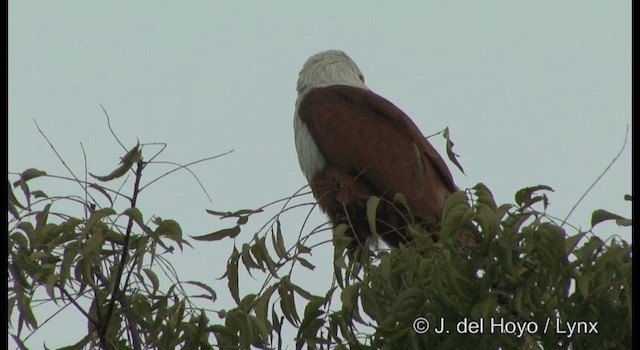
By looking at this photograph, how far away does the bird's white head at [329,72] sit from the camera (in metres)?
6.06

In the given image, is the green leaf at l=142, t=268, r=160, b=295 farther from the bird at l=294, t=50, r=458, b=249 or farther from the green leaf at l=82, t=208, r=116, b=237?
the bird at l=294, t=50, r=458, b=249

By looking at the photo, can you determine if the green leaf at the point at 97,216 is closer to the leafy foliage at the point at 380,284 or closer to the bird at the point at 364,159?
the leafy foliage at the point at 380,284

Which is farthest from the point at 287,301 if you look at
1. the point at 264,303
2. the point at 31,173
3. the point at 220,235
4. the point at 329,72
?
the point at 329,72

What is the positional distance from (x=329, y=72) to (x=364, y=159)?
117 centimetres

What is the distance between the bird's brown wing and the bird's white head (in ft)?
1.41

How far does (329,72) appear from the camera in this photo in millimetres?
6172

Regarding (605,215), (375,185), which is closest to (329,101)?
(375,185)

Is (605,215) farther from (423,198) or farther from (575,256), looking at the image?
(423,198)

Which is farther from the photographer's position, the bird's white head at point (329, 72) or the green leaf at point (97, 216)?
the bird's white head at point (329, 72)

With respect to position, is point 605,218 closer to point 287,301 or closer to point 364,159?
point 287,301

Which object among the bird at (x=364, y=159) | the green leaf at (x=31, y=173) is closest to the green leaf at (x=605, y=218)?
the green leaf at (x=31, y=173)

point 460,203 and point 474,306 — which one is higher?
point 460,203
